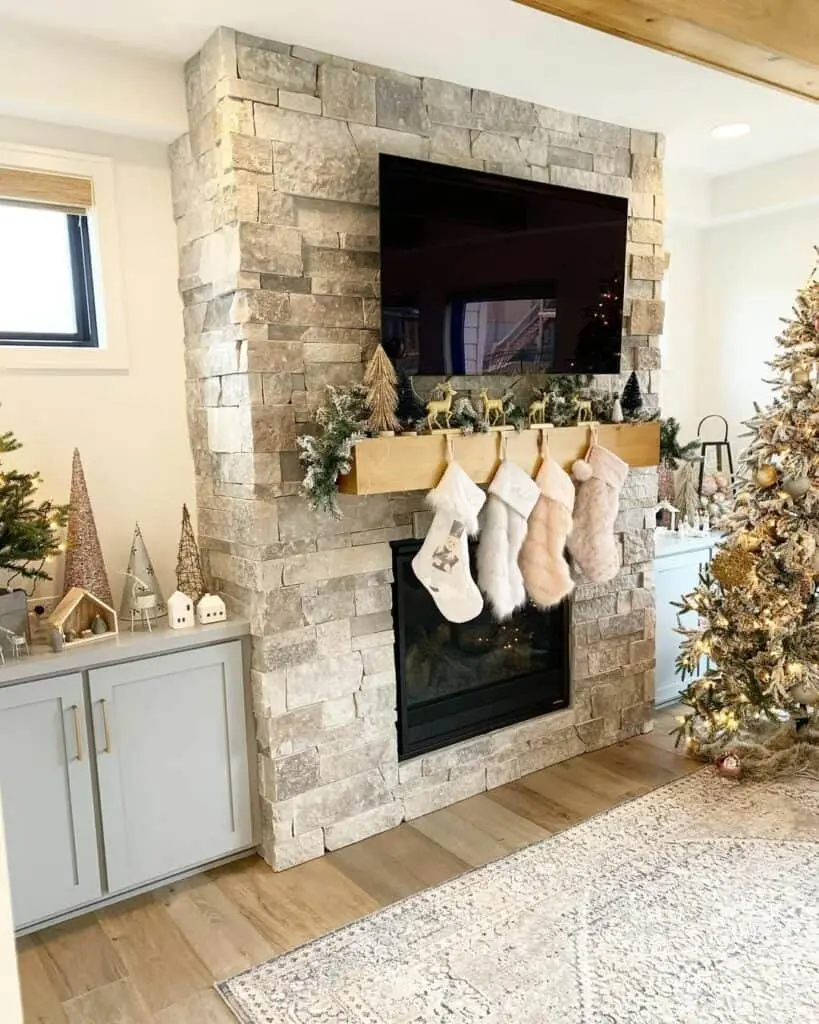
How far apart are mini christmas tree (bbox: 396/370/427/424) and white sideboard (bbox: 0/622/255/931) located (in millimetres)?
847

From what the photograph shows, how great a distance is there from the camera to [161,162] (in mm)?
2662

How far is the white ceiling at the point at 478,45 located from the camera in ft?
7.14

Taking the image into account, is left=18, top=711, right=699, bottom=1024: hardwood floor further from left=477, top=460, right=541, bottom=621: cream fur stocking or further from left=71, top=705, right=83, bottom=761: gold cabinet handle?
left=477, top=460, right=541, bottom=621: cream fur stocking

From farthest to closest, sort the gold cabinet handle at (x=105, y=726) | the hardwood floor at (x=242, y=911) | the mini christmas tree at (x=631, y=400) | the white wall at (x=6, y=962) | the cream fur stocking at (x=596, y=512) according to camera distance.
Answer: the mini christmas tree at (x=631, y=400) < the cream fur stocking at (x=596, y=512) < the gold cabinet handle at (x=105, y=726) < the hardwood floor at (x=242, y=911) < the white wall at (x=6, y=962)

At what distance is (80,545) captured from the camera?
2.46 meters

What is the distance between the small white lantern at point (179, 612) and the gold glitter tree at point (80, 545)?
21 cm

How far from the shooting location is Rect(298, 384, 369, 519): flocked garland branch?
7.68ft

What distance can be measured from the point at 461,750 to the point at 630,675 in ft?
3.10

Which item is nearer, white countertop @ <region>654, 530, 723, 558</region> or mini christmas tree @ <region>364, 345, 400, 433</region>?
mini christmas tree @ <region>364, 345, 400, 433</region>

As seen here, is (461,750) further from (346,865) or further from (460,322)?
(460,322)

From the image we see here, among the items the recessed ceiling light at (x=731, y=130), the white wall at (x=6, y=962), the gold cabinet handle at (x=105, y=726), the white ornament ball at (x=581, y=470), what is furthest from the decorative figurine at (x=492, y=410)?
the white wall at (x=6, y=962)

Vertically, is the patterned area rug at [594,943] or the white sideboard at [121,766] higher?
the white sideboard at [121,766]

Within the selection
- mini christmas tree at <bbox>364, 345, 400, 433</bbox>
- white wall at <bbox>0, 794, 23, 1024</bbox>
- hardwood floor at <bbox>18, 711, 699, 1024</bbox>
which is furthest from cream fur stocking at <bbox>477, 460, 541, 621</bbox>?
white wall at <bbox>0, 794, 23, 1024</bbox>

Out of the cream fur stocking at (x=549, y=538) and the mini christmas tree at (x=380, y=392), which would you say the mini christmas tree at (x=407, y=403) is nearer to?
the mini christmas tree at (x=380, y=392)
